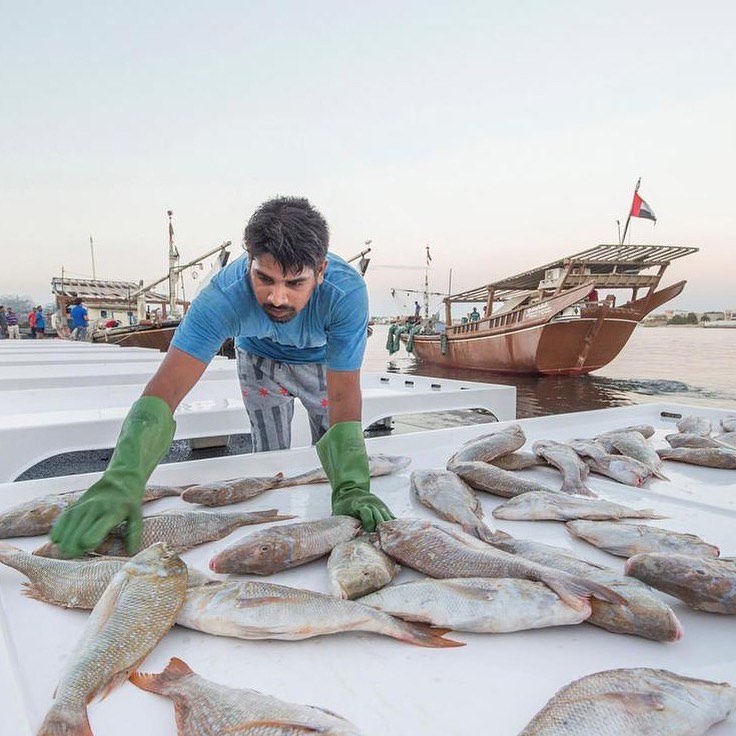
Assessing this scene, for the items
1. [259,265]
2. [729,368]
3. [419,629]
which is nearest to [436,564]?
[419,629]

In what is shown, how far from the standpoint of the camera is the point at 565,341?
20031 mm

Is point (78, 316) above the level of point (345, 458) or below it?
above

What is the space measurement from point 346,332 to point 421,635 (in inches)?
64.1

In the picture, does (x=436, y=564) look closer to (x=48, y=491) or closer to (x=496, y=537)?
(x=496, y=537)

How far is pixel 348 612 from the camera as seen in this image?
1294 mm

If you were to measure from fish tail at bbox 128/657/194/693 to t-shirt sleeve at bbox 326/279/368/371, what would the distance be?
1.64 m

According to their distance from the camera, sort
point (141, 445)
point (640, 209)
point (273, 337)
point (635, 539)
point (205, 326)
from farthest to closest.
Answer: point (640, 209) → point (273, 337) → point (205, 326) → point (141, 445) → point (635, 539)

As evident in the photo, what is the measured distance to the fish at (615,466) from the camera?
2.61m

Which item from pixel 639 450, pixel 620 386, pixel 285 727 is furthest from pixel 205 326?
pixel 620 386

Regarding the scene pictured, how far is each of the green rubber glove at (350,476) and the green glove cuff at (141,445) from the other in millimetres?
713

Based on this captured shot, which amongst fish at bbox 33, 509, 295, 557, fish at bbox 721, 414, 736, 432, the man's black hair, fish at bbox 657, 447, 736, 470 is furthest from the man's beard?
fish at bbox 721, 414, 736, 432

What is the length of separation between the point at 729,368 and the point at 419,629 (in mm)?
28046

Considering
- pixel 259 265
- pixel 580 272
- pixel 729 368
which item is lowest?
pixel 729 368

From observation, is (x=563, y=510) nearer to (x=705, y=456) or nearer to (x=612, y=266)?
(x=705, y=456)
